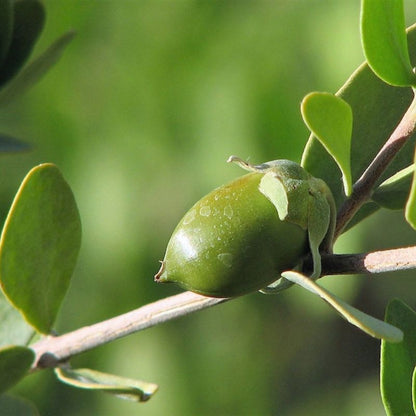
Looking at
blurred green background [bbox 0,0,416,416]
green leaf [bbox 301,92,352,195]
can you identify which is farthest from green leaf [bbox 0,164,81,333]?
blurred green background [bbox 0,0,416,416]

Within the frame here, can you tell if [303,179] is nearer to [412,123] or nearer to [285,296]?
[412,123]

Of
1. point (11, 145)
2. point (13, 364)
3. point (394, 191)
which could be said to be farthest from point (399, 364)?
point (11, 145)

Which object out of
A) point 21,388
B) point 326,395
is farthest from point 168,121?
point 326,395

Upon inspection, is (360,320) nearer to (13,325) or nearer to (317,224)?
(317,224)

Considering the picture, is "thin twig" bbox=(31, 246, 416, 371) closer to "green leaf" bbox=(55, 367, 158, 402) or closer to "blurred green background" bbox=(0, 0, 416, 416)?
"green leaf" bbox=(55, 367, 158, 402)

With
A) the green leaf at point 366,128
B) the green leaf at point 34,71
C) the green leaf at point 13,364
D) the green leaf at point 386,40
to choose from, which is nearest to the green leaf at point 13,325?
the green leaf at point 13,364

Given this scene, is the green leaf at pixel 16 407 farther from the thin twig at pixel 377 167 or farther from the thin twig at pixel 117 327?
the thin twig at pixel 377 167
